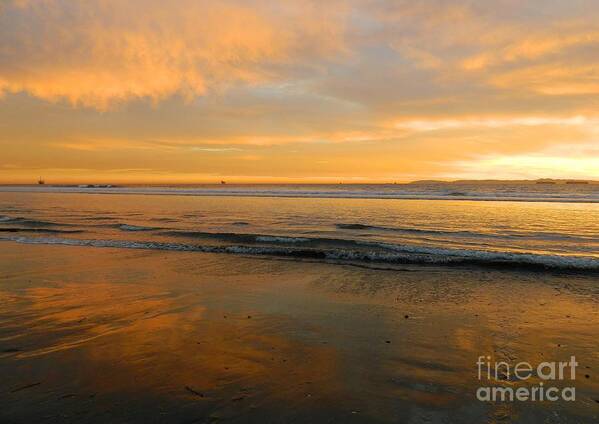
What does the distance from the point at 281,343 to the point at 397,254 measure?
917 centimetres

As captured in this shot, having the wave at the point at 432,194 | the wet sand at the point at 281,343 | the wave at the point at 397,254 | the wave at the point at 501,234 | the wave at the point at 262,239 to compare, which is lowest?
the wet sand at the point at 281,343

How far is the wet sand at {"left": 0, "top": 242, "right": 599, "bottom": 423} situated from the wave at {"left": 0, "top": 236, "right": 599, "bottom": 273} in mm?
1639

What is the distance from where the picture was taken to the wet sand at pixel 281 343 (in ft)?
13.8

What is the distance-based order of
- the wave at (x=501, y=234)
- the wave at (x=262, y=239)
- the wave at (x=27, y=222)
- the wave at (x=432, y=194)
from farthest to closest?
the wave at (x=432, y=194) < the wave at (x=27, y=222) < the wave at (x=501, y=234) < the wave at (x=262, y=239)

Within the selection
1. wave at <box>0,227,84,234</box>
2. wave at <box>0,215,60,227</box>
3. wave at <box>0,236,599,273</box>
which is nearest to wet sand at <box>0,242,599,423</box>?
wave at <box>0,236,599,273</box>

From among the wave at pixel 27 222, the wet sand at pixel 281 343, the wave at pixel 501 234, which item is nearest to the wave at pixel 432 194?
the wave at pixel 501 234

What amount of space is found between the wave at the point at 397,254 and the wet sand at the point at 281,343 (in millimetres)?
1639

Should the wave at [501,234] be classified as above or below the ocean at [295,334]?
above

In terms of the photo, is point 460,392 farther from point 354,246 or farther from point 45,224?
point 45,224

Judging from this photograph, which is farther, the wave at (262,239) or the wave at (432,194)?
the wave at (432,194)

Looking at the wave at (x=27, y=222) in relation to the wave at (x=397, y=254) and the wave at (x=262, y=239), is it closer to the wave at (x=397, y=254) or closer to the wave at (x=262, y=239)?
the wave at (x=397, y=254)

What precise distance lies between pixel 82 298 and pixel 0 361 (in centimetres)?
334

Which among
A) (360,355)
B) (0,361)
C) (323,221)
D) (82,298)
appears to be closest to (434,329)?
(360,355)

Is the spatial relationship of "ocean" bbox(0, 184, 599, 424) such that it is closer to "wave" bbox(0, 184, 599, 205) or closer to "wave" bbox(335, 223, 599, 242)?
"wave" bbox(335, 223, 599, 242)
